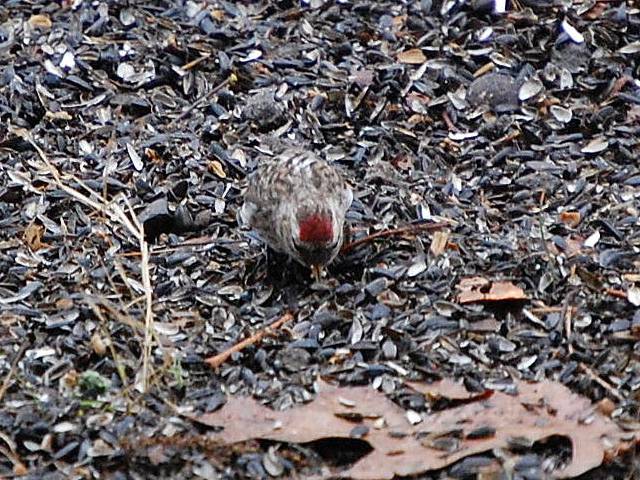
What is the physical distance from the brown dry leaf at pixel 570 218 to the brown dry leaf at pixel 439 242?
56 cm

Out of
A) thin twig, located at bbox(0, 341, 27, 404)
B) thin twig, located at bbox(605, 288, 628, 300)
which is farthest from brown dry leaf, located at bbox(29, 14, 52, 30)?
thin twig, located at bbox(605, 288, 628, 300)

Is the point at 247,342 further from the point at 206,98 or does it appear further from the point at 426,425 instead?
the point at 206,98

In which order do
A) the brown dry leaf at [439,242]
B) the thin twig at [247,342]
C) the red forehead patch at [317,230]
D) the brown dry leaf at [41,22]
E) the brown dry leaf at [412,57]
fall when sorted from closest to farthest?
the thin twig at [247,342]
the red forehead patch at [317,230]
the brown dry leaf at [439,242]
the brown dry leaf at [412,57]
the brown dry leaf at [41,22]

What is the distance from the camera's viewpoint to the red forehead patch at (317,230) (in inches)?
251

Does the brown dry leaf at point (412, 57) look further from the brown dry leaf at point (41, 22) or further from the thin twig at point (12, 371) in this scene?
the thin twig at point (12, 371)

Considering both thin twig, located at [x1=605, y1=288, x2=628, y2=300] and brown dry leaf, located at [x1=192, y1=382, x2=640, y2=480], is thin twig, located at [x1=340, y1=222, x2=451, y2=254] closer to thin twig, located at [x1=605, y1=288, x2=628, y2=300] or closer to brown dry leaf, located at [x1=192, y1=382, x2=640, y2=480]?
thin twig, located at [x1=605, y1=288, x2=628, y2=300]

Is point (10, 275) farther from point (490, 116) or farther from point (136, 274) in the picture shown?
point (490, 116)

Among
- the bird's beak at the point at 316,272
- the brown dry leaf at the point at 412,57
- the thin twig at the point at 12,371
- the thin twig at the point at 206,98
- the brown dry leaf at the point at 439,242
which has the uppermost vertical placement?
the brown dry leaf at the point at 412,57

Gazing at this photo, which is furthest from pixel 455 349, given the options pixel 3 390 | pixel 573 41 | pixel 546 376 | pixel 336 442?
pixel 573 41

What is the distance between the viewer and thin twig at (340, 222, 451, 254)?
680cm

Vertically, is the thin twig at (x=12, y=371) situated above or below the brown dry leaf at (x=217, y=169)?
below

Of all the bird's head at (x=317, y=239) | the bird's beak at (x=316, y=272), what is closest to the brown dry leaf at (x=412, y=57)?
the bird's head at (x=317, y=239)

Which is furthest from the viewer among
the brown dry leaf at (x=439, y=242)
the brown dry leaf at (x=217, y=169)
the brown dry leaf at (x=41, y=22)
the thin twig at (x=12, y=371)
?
the brown dry leaf at (x=41, y=22)

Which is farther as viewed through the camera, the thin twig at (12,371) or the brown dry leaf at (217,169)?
the brown dry leaf at (217,169)
